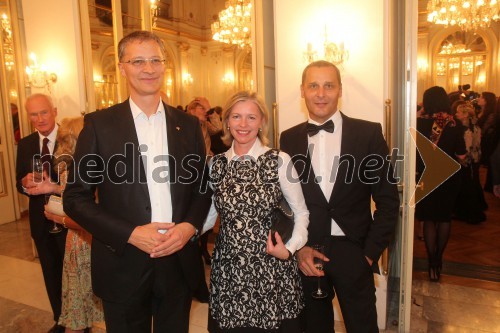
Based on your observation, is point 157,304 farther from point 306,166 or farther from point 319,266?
point 306,166

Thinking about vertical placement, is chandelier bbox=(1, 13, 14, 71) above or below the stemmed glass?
above

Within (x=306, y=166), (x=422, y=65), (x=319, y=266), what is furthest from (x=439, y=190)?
(x=422, y=65)

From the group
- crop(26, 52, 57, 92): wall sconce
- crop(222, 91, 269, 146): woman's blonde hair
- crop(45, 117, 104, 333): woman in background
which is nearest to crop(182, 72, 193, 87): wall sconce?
crop(26, 52, 57, 92): wall sconce

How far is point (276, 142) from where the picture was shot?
365 centimetres

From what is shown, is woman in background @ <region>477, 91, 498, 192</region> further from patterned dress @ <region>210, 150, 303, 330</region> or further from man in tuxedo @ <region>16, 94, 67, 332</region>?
man in tuxedo @ <region>16, 94, 67, 332</region>

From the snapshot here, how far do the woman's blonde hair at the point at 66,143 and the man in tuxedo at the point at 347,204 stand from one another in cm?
150

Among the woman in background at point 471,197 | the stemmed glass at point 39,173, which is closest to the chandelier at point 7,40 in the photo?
the stemmed glass at point 39,173

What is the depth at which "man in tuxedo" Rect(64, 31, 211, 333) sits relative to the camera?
1.74m

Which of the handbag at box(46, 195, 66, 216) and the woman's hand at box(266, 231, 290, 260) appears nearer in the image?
the woman's hand at box(266, 231, 290, 260)

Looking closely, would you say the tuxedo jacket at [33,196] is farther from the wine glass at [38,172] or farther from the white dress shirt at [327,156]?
the white dress shirt at [327,156]

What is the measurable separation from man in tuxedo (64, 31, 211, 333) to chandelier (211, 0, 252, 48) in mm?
3463

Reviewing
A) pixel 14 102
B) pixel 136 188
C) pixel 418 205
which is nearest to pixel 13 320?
pixel 136 188

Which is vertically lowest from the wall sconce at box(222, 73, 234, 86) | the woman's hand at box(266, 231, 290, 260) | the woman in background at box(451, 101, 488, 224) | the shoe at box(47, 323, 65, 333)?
the shoe at box(47, 323, 65, 333)

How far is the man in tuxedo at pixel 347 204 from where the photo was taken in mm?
2051
